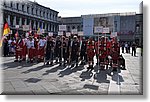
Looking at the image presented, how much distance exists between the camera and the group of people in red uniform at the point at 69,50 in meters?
7.79

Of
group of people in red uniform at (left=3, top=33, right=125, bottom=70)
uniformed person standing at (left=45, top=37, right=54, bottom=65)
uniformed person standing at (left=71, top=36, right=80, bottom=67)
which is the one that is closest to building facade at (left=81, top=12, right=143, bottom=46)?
group of people in red uniform at (left=3, top=33, right=125, bottom=70)

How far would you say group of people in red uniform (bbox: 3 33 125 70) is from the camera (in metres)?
7.79

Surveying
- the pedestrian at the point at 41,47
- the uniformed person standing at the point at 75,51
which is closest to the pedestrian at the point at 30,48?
the pedestrian at the point at 41,47

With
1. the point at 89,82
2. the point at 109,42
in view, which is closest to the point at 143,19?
the point at 89,82

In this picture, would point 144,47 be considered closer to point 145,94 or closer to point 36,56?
point 145,94

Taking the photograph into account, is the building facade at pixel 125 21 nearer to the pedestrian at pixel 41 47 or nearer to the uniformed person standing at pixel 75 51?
the uniformed person standing at pixel 75 51

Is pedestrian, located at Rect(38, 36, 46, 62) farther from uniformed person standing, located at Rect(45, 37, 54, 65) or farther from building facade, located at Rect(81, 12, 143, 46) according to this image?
building facade, located at Rect(81, 12, 143, 46)

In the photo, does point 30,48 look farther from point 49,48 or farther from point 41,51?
point 49,48

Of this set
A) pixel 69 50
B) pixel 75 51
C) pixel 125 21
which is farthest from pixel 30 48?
pixel 125 21

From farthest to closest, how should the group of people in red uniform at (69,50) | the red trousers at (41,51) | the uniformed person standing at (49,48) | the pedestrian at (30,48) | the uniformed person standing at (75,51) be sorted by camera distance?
1. the red trousers at (41,51)
2. the pedestrian at (30,48)
3. the uniformed person standing at (49,48)
4. the uniformed person standing at (75,51)
5. the group of people in red uniform at (69,50)

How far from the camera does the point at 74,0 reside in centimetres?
489

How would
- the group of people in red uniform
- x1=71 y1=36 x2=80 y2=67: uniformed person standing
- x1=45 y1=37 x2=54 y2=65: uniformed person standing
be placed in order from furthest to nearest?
x1=45 y1=37 x2=54 y2=65: uniformed person standing → x1=71 y1=36 x2=80 y2=67: uniformed person standing → the group of people in red uniform

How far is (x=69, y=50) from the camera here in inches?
339

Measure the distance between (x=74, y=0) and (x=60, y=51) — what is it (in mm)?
4160
